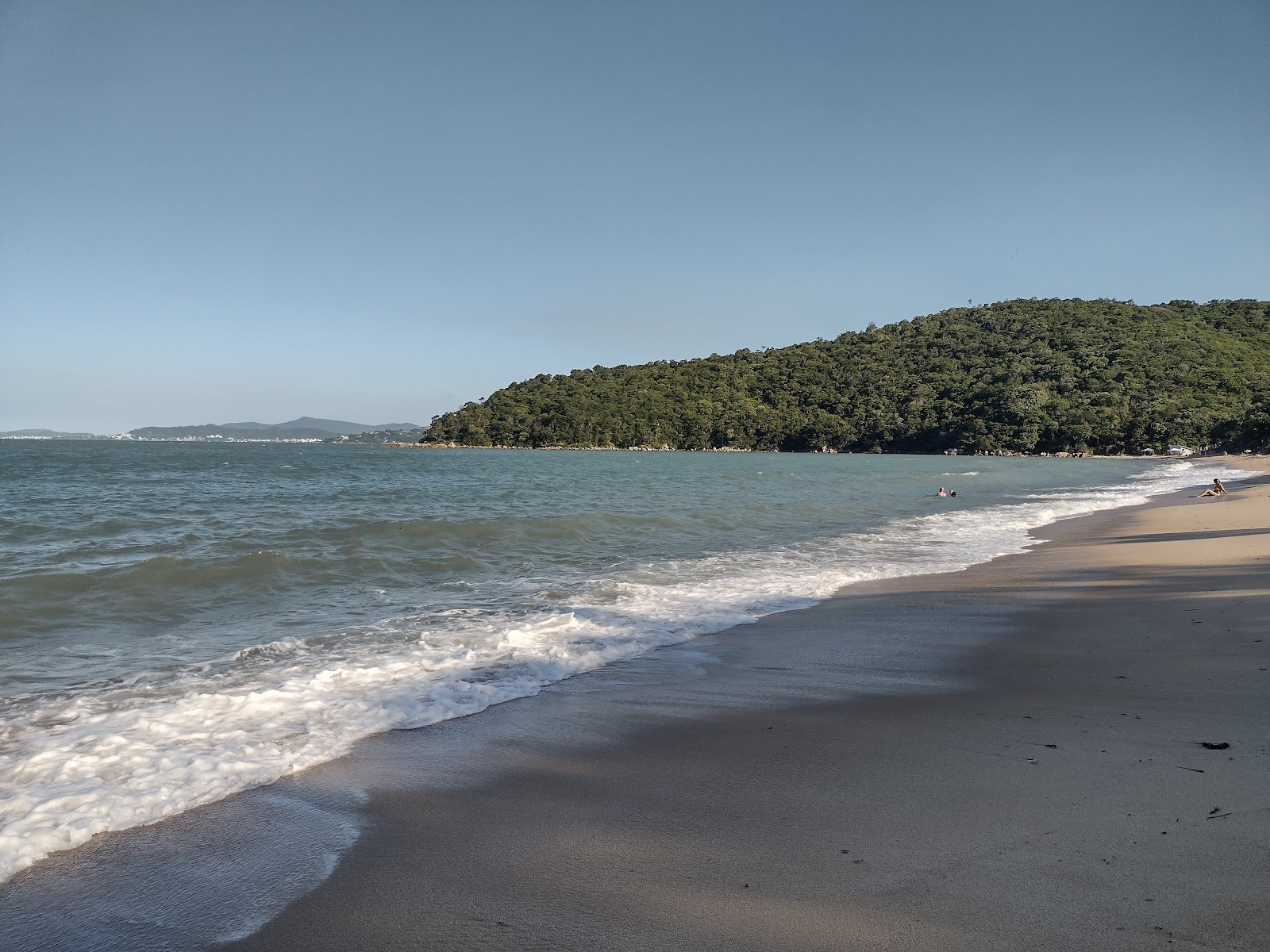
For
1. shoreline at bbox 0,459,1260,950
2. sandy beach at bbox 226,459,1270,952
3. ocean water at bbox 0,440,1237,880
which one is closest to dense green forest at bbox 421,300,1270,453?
ocean water at bbox 0,440,1237,880

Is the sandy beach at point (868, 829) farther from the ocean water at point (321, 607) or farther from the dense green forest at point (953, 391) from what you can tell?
the dense green forest at point (953, 391)

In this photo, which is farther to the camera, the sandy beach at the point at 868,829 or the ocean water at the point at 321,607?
the ocean water at the point at 321,607

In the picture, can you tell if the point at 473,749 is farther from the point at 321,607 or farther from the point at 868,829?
the point at 321,607

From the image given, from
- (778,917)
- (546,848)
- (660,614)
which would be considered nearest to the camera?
(778,917)

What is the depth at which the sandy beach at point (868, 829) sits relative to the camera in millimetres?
2455

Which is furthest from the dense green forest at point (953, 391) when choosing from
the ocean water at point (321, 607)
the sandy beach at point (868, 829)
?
the sandy beach at point (868, 829)

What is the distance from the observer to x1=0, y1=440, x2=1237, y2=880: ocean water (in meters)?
4.22

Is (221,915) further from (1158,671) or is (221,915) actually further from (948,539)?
(948,539)

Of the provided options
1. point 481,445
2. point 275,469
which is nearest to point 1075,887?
point 275,469

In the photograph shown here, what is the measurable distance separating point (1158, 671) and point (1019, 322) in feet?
480

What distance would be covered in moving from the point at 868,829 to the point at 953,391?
128m

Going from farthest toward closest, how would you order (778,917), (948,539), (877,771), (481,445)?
1. (481,445)
2. (948,539)
3. (877,771)
4. (778,917)

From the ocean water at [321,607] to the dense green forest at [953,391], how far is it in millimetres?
81735

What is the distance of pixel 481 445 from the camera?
161 meters
